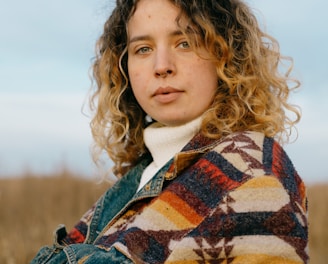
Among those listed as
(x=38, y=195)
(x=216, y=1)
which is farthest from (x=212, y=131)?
(x=38, y=195)

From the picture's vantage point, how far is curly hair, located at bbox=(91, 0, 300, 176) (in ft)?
7.73

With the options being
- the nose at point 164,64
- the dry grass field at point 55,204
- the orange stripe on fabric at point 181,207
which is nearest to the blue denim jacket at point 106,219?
the orange stripe on fabric at point 181,207

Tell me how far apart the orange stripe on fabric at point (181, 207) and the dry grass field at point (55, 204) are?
184 inches

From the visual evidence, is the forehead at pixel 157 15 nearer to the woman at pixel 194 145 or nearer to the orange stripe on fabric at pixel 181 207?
the woman at pixel 194 145

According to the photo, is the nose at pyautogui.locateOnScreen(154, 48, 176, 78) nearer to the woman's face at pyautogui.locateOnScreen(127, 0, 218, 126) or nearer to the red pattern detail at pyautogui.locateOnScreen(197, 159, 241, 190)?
the woman's face at pyautogui.locateOnScreen(127, 0, 218, 126)

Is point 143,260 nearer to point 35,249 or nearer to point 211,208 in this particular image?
point 211,208

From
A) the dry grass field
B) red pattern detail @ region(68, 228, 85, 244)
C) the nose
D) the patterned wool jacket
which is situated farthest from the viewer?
the dry grass field

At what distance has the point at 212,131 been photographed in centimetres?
231

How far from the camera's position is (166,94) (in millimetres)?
2377

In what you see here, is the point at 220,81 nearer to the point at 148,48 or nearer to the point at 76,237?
the point at 148,48

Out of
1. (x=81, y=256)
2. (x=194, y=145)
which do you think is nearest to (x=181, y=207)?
(x=194, y=145)

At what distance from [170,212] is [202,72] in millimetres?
555

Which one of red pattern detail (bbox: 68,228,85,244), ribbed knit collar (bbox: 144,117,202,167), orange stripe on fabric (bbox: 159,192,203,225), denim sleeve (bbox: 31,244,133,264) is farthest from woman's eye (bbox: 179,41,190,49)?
red pattern detail (bbox: 68,228,85,244)

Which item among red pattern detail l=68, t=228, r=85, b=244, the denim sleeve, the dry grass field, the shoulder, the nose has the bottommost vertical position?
the dry grass field
